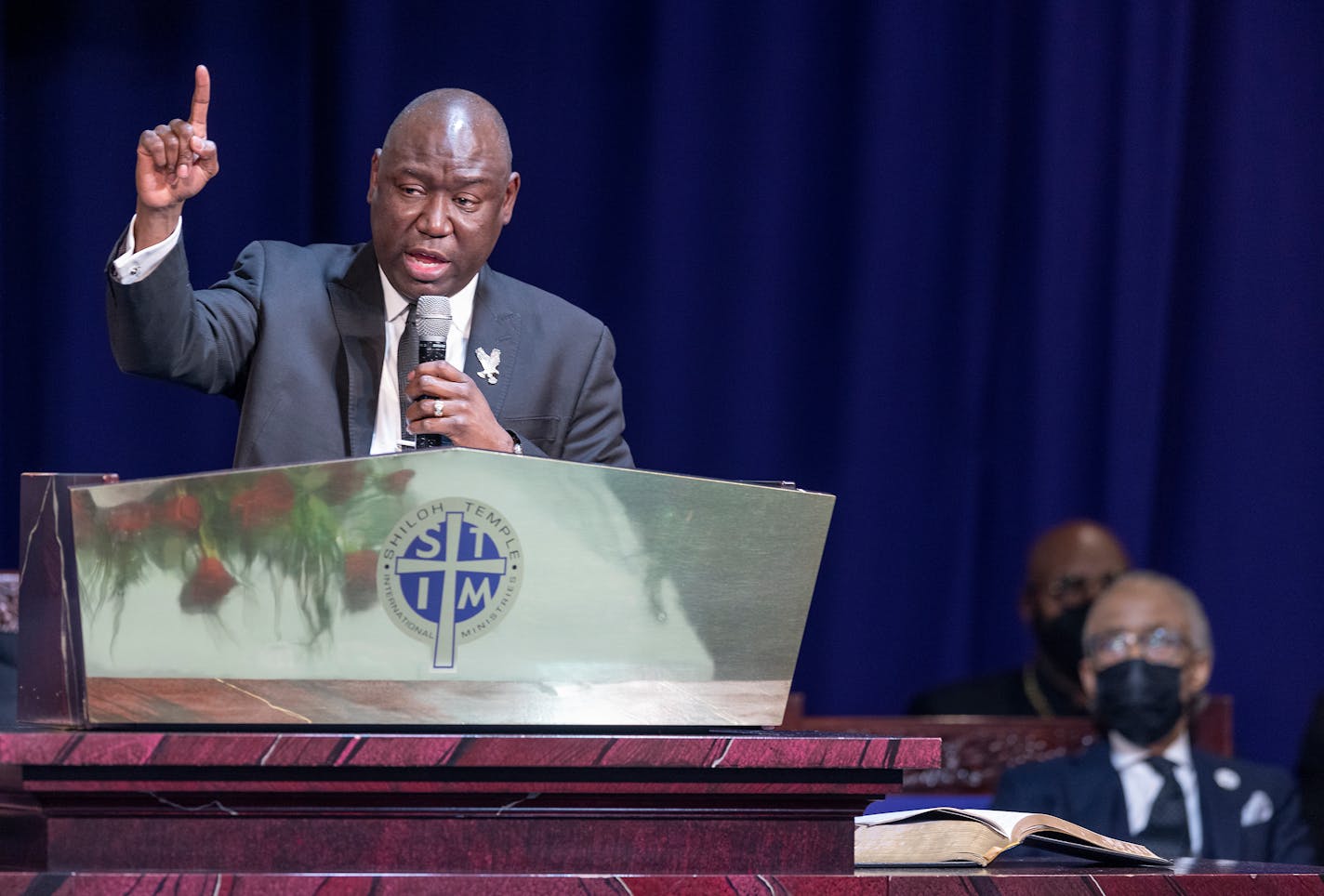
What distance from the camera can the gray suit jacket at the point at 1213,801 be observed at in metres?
3.04

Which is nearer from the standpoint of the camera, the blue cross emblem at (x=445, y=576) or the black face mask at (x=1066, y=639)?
the blue cross emblem at (x=445, y=576)

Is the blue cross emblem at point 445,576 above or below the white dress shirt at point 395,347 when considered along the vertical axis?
below

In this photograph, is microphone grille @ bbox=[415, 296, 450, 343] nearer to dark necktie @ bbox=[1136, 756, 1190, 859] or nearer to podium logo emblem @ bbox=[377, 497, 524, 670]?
podium logo emblem @ bbox=[377, 497, 524, 670]

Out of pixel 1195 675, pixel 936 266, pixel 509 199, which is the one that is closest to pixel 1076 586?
pixel 1195 675

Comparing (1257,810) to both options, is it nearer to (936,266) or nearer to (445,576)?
(936,266)

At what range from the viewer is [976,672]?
4035 mm

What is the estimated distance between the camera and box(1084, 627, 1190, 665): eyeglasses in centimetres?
329

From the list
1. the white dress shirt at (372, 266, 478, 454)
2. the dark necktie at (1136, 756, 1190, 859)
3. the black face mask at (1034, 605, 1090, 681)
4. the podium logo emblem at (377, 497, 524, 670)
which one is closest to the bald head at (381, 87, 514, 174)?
the white dress shirt at (372, 266, 478, 454)

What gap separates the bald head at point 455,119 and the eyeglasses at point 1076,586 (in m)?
2.50

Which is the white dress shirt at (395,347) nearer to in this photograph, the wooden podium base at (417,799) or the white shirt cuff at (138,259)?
the white shirt cuff at (138,259)

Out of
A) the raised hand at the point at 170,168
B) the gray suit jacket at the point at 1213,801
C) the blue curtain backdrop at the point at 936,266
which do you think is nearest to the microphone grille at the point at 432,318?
the raised hand at the point at 170,168

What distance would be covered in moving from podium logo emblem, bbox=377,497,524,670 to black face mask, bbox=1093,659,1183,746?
7.65 ft

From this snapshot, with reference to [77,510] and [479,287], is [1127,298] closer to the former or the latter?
[479,287]

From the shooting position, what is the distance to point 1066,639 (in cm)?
393
